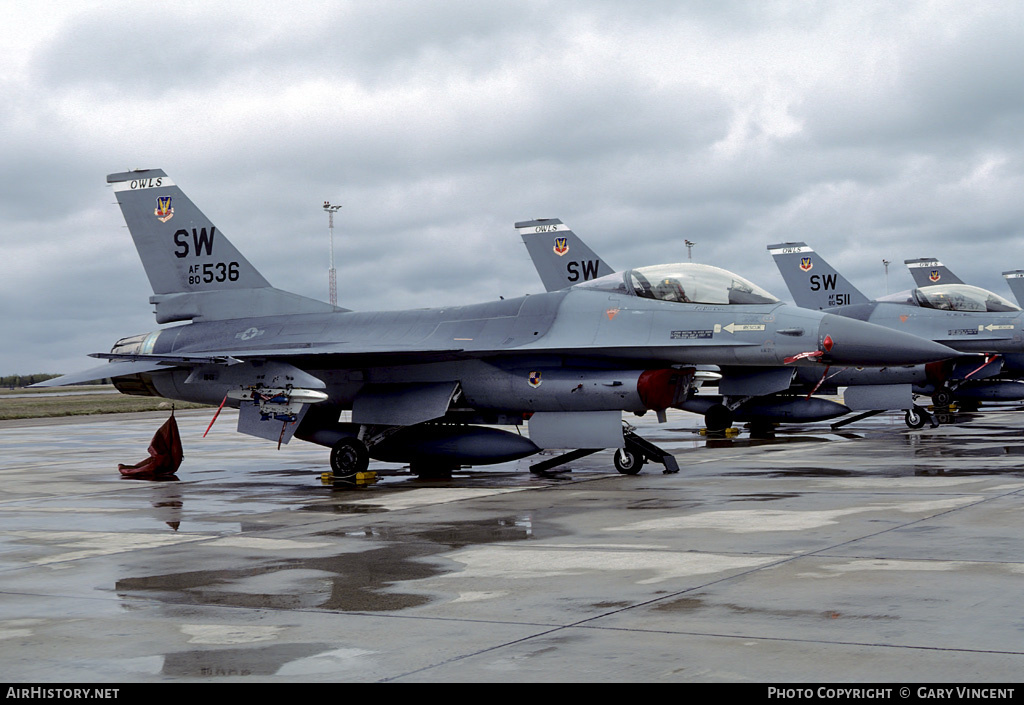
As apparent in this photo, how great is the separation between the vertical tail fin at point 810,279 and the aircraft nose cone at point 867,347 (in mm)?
14803

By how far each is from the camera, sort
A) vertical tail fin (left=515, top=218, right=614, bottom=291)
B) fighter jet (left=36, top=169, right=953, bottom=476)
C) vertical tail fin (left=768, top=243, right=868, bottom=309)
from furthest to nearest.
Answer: vertical tail fin (left=768, top=243, right=868, bottom=309)
vertical tail fin (left=515, top=218, right=614, bottom=291)
fighter jet (left=36, top=169, right=953, bottom=476)

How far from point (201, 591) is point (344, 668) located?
2.34m

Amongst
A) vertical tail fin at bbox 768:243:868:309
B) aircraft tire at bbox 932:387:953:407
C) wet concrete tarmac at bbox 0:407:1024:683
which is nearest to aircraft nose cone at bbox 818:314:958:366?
wet concrete tarmac at bbox 0:407:1024:683

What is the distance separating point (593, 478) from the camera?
A: 14.0 metres

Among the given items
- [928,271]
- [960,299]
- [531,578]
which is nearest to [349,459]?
[531,578]

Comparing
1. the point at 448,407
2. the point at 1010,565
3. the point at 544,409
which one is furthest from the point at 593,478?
the point at 1010,565

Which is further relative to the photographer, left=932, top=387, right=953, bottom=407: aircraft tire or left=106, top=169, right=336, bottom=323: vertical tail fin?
left=932, top=387, right=953, bottom=407: aircraft tire

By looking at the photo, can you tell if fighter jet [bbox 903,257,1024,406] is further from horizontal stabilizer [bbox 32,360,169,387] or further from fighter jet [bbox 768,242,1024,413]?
horizontal stabilizer [bbox 32,360,169,387]

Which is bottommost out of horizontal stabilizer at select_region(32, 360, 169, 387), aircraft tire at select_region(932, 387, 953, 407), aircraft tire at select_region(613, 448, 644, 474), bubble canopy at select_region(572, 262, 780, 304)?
aircraft tire at select_region(613, 448, 644, 474)

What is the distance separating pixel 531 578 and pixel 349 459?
7.71 metres

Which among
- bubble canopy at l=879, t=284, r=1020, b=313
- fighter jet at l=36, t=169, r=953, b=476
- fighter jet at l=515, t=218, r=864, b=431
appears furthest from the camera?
bubble canopy at l=879, t=284, r=1020, b=313

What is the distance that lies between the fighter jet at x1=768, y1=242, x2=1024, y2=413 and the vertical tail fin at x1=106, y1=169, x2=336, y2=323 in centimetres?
1141

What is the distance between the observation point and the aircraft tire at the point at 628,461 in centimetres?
1422

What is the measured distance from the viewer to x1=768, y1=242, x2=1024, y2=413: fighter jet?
20891mm
